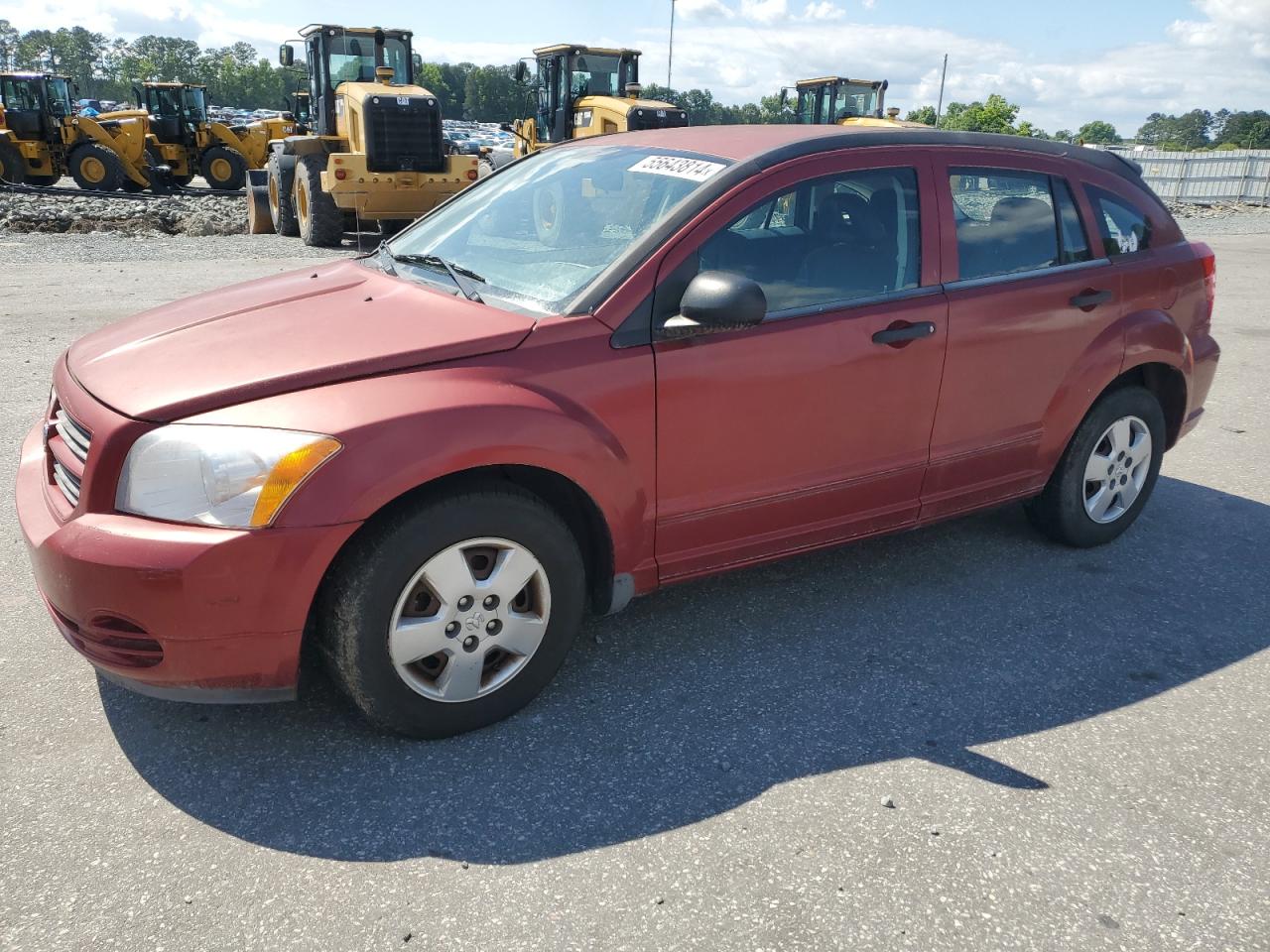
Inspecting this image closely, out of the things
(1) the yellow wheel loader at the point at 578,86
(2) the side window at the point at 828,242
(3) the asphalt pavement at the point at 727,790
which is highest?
(1) the yellow wheel loader at the point at 578,86

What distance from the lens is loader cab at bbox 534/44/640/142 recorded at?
1783 cm

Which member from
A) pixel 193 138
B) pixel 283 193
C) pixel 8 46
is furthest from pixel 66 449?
pixel 8 46

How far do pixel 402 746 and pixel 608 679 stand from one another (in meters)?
0.72

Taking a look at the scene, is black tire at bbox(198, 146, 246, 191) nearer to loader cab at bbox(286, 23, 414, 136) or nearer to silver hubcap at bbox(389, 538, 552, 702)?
loader cab at bbox(286, 23, 414, 136)

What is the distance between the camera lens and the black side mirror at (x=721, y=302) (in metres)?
2.95

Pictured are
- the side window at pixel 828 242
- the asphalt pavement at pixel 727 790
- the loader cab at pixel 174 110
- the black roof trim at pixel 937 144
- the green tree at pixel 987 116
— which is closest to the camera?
the asphalt pavement at pixel 727 790

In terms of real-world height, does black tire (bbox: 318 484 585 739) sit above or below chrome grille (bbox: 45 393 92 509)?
below

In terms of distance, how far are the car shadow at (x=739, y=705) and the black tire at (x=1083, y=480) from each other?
0.12 m

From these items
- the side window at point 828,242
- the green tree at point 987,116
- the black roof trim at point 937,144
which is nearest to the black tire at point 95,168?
the black roof trim at point 937,144

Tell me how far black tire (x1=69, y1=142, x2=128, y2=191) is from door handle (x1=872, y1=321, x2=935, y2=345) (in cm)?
2496

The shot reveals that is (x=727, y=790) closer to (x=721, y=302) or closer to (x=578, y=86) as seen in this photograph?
(x=721, y=302)

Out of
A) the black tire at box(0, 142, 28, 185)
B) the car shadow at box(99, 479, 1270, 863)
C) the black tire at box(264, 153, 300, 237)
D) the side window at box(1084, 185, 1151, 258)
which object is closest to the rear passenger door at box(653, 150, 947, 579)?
the car shadow at box(99, 479, 1270, 863)

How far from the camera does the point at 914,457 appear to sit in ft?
12.2

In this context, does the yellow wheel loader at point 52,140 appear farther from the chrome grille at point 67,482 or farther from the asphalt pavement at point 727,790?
the chrome grille at point 67,482
